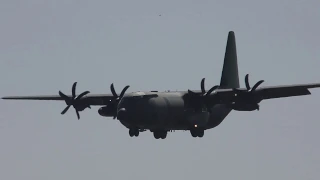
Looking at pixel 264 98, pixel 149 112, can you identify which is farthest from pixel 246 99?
pixel 149 112

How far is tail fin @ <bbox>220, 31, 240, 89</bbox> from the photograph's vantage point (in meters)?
84.1

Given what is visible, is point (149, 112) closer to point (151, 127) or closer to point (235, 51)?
point (151, 127)

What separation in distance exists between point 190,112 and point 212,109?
3.27 m

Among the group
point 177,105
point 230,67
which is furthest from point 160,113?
point 230,67

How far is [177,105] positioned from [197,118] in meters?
2.15

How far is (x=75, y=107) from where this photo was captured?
78.6m

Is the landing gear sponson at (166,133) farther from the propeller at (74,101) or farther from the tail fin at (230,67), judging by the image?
the tail fin at (230,67)

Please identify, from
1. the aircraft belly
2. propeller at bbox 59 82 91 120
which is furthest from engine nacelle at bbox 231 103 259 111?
propeller at bbox 59 82 91 120

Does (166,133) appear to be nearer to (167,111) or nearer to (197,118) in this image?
(197,118)

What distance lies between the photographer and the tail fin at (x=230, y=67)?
84125 mm

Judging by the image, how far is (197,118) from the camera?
75.1 m

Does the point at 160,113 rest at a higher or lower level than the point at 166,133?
higher

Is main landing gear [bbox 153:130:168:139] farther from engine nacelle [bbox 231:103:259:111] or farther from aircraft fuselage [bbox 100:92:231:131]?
engine nacelle [bbox 231:103:259:111]

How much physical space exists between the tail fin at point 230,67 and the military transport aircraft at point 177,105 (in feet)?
16.3
